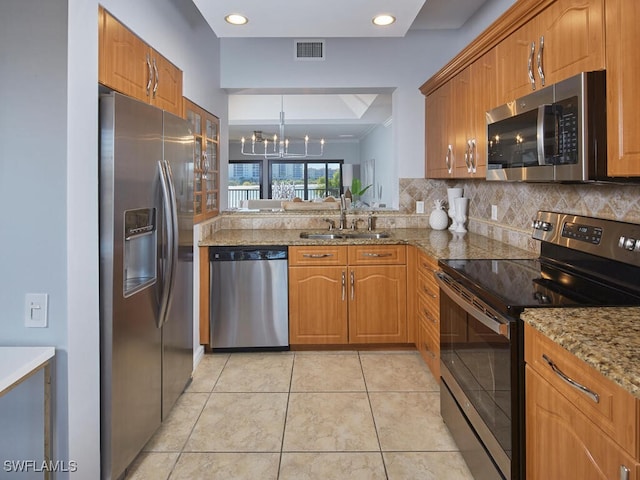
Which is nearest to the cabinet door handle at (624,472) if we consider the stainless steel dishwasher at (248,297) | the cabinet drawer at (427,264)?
the cabinet drawer at (427,264)

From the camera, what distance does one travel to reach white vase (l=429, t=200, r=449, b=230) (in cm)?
407

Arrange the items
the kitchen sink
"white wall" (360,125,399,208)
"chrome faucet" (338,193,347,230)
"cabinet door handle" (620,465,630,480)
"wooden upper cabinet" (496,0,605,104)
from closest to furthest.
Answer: "cabinet door handle" (620,465,630,480) < "wooden upper cabinet" (496,0,605,104) < the kitchen sink < "chrome faucet" (338,193,347,230) < "white wall" (360,125,399,208)

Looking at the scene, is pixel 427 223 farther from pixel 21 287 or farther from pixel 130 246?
pixel 21 287

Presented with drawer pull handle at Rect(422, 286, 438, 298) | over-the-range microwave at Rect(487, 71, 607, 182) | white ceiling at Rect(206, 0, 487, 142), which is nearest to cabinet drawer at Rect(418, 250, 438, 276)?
drawer pull handle at Rect(422, 286, 438, 298)

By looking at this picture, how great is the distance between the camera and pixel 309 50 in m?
4.14

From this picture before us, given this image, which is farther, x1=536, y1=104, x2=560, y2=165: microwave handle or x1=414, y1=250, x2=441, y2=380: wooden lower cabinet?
x1=414, y1=250, x2=441, y2=380: wooden lower cabinet

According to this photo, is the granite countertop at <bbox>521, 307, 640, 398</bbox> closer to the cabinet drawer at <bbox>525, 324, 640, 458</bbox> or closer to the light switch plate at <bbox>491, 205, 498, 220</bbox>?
the cabinet drawer at <bbox>525, 324, 640, 458</bbox>

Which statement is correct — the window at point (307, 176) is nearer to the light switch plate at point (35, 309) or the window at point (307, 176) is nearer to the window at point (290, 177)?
the window at point (290, 177)

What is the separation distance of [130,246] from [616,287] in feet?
6.71

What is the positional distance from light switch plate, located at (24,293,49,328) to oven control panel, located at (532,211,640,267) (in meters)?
2.15

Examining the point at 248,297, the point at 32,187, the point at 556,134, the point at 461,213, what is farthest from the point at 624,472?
the point at 461,213

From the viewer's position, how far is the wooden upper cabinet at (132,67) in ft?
6.34

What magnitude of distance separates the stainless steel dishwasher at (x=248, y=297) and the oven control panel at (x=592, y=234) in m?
1.89

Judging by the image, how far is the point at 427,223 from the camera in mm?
4273
